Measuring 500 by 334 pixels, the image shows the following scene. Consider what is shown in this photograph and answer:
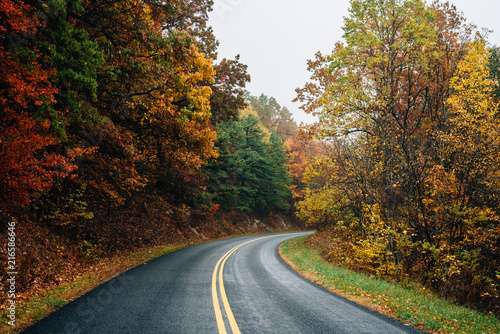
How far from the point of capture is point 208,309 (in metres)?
5.64

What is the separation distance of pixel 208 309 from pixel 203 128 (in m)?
9.15

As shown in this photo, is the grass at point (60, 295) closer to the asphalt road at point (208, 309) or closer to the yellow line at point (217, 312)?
the asphalt road at point (208, 309)

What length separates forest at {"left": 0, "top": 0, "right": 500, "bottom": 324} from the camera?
6996 mm

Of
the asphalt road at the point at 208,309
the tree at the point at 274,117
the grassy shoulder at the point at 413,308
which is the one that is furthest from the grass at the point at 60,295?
the tree at the point at 274,117

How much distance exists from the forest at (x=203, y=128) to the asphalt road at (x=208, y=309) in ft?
8.32

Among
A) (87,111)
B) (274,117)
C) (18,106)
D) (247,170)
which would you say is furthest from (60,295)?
(274,117)

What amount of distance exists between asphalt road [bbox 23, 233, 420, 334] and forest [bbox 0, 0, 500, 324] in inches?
99.8

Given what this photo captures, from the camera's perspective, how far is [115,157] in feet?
36.6

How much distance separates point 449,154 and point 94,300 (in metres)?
13.6

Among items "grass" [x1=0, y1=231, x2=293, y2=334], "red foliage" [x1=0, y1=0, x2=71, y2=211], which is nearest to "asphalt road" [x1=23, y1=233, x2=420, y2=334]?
"grass" [x1=0, y1=231, x2=293, y2=334]

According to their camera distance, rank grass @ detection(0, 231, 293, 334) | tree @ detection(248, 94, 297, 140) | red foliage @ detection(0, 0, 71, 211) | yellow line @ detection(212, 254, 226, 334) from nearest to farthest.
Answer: yellow line @ detection(212, 254, 226, 334) → grass @ detection(0, 231, 293, 334) → red foliage @ detection(0, 0, 71, 211) → tree @ detection(248, 94, 297, 140)

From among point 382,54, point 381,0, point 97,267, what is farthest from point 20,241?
point 381,0

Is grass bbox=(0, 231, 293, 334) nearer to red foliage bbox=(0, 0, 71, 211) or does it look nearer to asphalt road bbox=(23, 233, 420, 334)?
asphalt road bbox=(23, 233, 420, 334)

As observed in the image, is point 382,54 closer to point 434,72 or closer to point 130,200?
point 434,72
